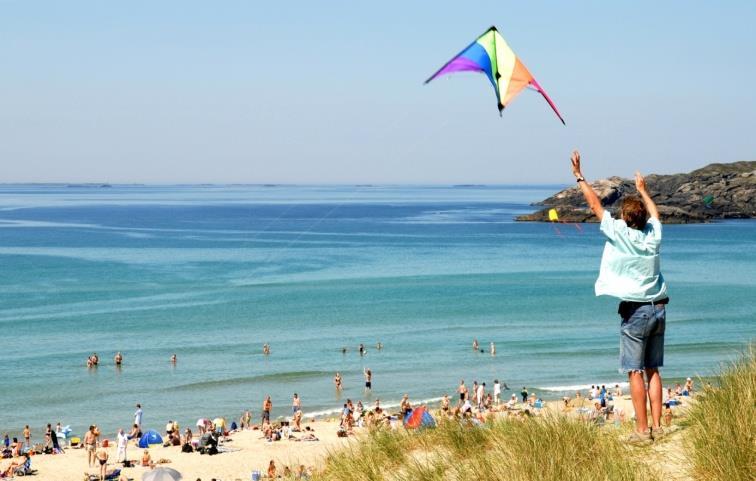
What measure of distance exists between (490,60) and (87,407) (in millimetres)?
22802

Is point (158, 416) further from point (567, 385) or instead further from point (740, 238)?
point (740, 238)

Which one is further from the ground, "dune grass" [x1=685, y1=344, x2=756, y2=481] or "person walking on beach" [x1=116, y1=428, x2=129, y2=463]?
"dune grass" [x1=685, y1=344, x2=756, y2=481]

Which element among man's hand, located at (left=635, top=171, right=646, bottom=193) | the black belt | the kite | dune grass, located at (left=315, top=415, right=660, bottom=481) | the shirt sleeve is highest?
the kite

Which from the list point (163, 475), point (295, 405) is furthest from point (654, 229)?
point (295, 405)

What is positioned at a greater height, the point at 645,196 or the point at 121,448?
the point at 645,196

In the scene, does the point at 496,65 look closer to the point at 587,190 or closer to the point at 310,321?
the point at 587,190

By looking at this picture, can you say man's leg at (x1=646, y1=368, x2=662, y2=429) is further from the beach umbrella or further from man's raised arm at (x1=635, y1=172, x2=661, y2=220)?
the beach umbrella

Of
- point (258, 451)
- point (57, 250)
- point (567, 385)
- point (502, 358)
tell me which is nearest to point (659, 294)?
point (258, 451)

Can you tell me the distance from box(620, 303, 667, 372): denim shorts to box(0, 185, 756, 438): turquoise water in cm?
2231

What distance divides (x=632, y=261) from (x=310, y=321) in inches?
1573

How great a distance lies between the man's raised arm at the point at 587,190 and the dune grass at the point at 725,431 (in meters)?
1.60

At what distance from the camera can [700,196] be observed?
14212cm

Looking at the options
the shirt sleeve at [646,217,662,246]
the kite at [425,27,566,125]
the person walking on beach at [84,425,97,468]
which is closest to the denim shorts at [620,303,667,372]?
the shirt sleeve at [646,217,662,246]

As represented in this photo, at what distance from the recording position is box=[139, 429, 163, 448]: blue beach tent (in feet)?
73.0
